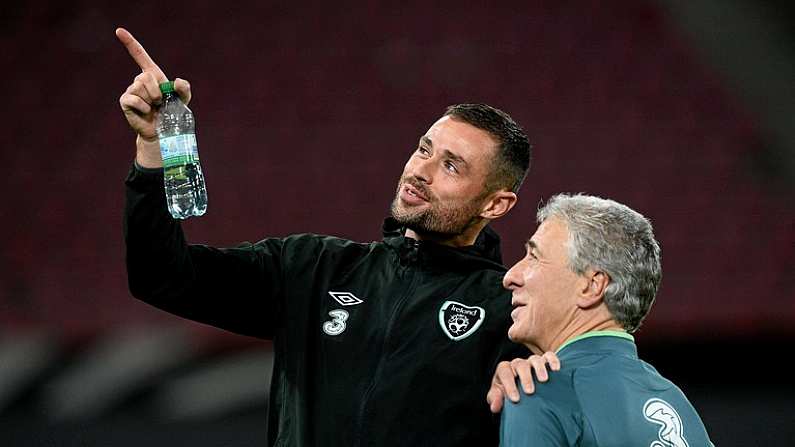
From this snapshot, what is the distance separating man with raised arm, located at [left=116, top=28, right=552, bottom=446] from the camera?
2.19 m

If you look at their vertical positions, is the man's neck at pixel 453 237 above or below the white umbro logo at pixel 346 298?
above

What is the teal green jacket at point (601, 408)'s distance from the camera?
5.96 ft

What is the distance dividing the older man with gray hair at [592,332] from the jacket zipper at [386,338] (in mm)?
319

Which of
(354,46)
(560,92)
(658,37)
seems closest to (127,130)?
(354,46)

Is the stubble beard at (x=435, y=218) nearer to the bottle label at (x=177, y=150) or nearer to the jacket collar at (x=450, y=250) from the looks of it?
the jacket collar at (x=450, y=250)

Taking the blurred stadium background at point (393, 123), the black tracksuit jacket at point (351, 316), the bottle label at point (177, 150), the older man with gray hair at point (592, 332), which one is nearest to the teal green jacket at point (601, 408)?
the older man with gray hair at point (592, 332)

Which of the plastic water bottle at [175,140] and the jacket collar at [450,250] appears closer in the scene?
the plastic water bottle at [175,140]

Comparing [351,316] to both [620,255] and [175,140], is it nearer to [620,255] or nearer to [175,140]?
[175,140]

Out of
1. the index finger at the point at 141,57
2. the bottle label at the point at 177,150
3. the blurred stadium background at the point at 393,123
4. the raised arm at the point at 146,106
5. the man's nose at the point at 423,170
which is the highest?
the index finger at the point at 141,57

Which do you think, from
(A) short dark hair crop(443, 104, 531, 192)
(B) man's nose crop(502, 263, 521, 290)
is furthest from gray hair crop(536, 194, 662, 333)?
(A) short dark hair crop(443, 104, 531, 192)

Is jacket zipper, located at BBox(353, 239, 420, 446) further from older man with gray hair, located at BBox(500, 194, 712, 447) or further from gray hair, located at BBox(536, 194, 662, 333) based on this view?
gray hair, located at BBox(536, 194, 662, 333)

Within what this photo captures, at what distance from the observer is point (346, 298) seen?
7.86ft

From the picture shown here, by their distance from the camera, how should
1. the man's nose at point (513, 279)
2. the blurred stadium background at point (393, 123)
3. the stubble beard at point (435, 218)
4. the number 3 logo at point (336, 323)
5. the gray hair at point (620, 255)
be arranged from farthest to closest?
the blurred stadium background at point (393, 123)
the stubble beard at point (435, 218)
the number 3 logo at point (336, 323)
the man's nose at point (513, 279)
the gray hair at point (620, 255)

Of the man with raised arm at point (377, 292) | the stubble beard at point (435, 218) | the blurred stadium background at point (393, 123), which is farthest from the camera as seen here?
the blurred stadium background at point (393, 123)
